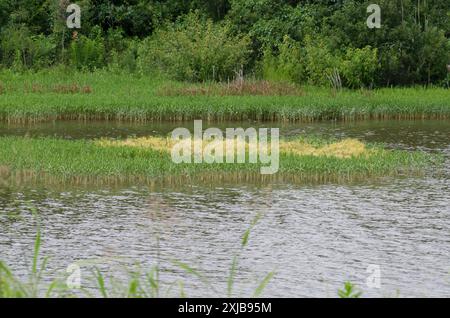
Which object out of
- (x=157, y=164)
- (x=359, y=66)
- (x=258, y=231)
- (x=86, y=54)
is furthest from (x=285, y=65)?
(x=258, y=231)

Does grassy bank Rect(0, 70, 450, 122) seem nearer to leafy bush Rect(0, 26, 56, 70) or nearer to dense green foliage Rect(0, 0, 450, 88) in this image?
dense green foliage Rect(0, 0, 450, 88)

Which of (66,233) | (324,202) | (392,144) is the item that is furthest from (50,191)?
(392,144)

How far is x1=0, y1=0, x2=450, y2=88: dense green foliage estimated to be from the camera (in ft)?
136

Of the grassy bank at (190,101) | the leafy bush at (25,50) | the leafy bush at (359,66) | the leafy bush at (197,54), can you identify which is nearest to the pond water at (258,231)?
the grassy bank at (190,101)

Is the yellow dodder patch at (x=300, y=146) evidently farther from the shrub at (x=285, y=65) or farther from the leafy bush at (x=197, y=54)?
the shrub at (x=285, y=65)

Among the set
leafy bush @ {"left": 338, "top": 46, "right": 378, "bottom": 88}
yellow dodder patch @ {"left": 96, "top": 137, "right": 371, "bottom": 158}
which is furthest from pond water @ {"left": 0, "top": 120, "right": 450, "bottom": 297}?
leafy bush @ {"left": 338, "top": 46, "right": 378, "bottom": 88}

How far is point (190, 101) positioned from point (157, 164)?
1263cm

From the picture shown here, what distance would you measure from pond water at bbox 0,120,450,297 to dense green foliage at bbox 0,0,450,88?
17.6 metres

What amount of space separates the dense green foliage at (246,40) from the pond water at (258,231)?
17554mm

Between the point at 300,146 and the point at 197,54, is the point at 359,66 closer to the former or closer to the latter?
the point at 197,54

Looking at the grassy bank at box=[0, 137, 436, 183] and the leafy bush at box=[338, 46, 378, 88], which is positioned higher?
the leafy bush at box=[338, 46, 378, 88]

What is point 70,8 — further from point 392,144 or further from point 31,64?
point 392,144

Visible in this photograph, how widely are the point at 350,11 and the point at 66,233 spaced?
26026 millimetres

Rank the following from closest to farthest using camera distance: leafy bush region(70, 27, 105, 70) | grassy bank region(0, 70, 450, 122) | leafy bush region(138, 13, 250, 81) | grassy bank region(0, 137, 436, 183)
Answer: grassy bank region(0, 137, 436, 183), grassy bank region(0, 70, 450, 122), leafy bush region(138, 13, 250, 81), leafy bush region(70, 27, 105, 70)
